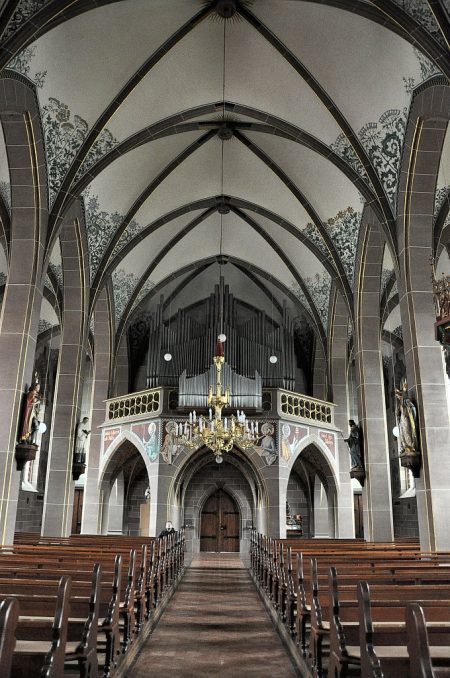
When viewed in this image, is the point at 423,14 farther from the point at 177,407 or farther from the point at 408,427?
the point at 177,407

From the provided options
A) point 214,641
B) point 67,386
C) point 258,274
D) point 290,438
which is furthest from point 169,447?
point 214,641

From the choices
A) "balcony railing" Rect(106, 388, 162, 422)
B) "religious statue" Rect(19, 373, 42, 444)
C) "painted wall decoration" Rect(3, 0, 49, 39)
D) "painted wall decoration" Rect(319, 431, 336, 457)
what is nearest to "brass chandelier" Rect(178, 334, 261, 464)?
"religious statue" Rect(19, 373, 42, 444)

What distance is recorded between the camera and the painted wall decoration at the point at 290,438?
18.5m

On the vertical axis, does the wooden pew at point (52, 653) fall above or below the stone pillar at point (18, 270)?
below

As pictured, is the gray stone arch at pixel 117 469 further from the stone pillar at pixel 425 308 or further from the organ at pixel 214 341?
the stone pillar at pixel 425 308

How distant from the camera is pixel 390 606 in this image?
150 inches

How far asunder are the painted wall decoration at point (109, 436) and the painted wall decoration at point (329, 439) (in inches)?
264

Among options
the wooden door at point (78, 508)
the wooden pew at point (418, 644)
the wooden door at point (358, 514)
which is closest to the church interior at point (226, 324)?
the wooden pew at point (418, 644)

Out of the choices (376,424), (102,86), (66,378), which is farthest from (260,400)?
(102,86)

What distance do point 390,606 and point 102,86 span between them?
11533mm

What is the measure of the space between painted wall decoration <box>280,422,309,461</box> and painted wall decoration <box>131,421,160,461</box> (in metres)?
3.92

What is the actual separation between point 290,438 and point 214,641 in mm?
12667

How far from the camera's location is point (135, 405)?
19.3m

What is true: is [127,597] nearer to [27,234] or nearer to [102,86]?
[27,234]
